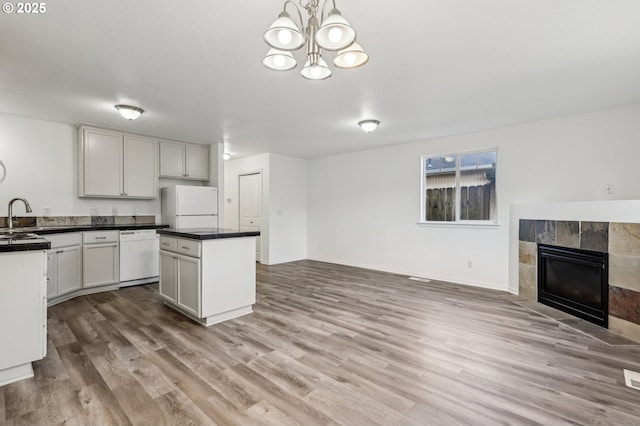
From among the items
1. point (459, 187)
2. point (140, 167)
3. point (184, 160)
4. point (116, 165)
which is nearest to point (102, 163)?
point (116, 165)

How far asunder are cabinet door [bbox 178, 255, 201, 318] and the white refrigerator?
6.47 ft

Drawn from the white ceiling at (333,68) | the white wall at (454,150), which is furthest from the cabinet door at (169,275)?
the white wall at (454,150)

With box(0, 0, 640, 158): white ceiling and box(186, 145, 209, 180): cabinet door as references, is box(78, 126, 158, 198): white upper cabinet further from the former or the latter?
box(186, 145, 209, 180): cabinet door

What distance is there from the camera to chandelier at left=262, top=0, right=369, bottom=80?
1604mm

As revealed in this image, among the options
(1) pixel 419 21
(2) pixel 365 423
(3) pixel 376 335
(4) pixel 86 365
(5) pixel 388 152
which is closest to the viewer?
(2) pixel 365 423

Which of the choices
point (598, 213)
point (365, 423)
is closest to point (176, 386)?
point (365, 423)

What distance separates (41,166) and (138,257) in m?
1.84

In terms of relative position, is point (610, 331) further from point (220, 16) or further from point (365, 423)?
point (220, 16)

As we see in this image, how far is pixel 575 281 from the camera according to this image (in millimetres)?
3488

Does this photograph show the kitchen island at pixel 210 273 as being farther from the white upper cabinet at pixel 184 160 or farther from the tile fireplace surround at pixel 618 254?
the tile fireplace surround at pixel 618 254

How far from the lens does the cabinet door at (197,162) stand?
5.66 meters

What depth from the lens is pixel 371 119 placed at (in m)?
4.14

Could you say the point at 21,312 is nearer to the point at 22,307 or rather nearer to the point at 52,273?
the point at 22,307

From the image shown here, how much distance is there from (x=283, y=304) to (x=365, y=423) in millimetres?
2244
